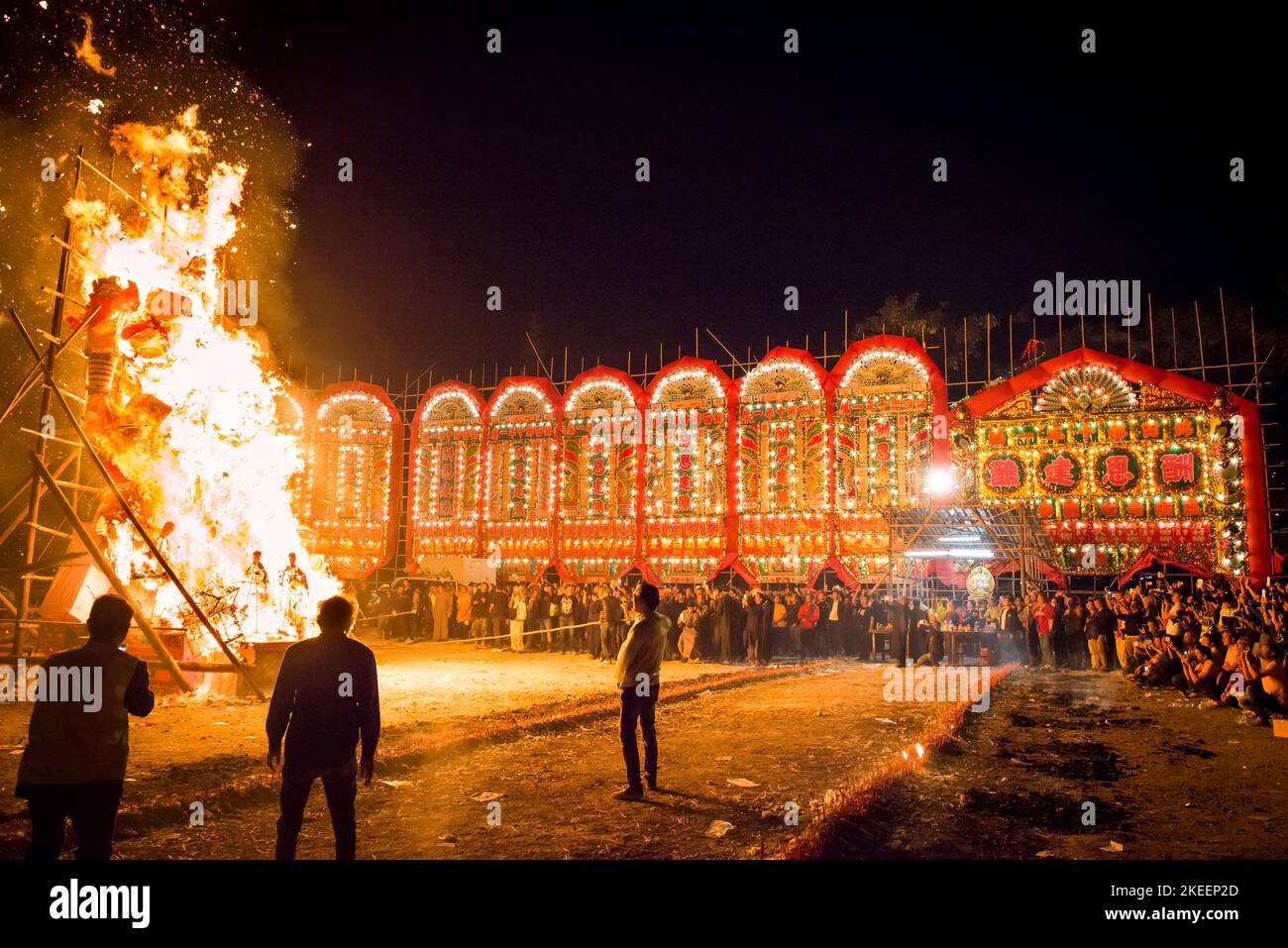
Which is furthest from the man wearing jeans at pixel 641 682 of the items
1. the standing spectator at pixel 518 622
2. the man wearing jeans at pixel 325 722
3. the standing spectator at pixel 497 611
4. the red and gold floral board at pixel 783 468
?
the red and gold floral board at pixel 783 468

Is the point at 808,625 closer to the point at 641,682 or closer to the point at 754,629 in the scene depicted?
the point at 754,629

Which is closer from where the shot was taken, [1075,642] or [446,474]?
[1075,642]

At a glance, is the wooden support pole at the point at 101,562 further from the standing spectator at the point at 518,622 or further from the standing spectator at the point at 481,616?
the standing spectator at the point at 481,616

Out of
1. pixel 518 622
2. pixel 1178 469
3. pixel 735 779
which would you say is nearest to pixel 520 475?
pixel 518 622

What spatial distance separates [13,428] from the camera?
17609 mm

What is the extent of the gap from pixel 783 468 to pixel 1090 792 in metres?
18.2

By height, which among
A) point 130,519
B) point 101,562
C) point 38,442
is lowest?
point 101,562

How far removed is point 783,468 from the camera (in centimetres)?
2505

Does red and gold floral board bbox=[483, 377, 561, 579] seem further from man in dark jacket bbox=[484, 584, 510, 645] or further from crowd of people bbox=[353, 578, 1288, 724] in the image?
man in dark jacket bbox=[484, 584, 510, 645]

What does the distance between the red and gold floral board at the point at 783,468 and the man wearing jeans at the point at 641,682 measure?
17768 millimetres

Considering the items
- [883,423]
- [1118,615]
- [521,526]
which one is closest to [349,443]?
[521,526]

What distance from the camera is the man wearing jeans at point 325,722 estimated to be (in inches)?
171

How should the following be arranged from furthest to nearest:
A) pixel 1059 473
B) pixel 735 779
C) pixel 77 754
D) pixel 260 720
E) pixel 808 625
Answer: pixel 1059 473
pixel 808 625
pixel 260 720
pixel 735 779
pixel 77 754

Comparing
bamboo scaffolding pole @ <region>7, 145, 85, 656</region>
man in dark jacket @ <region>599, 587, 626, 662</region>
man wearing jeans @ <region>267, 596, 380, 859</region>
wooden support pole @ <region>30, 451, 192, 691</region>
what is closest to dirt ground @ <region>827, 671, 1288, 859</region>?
man wearing jeans @ <region>267, 596, 380, 859</region>
